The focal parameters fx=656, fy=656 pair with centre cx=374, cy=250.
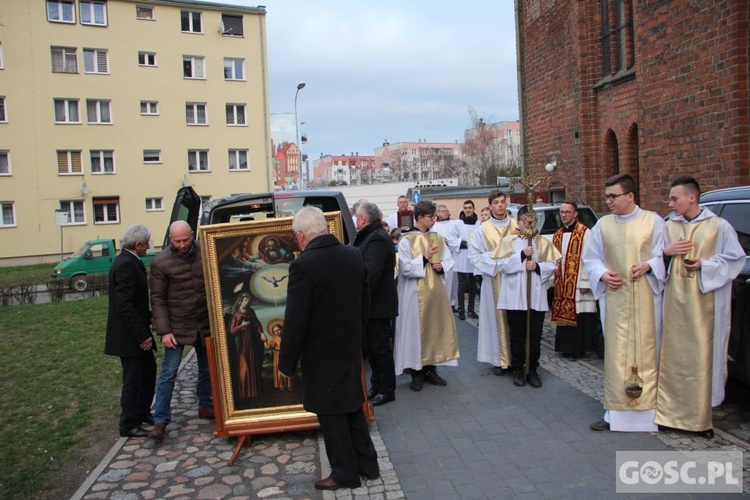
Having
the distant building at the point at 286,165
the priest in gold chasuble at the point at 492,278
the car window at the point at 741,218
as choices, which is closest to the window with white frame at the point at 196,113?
the distant building at the point at 286,165

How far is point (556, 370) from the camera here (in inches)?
301

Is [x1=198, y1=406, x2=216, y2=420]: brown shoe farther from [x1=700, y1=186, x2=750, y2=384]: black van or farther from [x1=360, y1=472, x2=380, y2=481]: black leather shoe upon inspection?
[x1=700, y1=186, x2=750, y2=384]: black van

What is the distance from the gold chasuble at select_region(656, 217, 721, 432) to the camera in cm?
529

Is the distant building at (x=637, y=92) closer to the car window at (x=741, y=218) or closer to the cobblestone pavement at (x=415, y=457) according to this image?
the car window at (x=741, y=218)

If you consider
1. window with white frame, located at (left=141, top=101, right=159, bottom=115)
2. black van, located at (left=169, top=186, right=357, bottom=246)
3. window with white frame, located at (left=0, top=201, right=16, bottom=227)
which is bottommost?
black van, located at (left=169, top=186, right=357, bottom=246)

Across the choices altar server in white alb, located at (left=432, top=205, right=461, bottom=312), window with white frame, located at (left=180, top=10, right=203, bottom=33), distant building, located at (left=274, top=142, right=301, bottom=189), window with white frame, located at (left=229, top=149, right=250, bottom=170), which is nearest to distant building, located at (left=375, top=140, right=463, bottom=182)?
distant building, located at (left=274, top=142, right=301, bottom=189)

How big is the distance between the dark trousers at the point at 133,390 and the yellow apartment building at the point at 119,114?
32.9 m

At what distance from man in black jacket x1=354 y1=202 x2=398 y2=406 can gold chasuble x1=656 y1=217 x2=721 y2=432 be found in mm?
2525

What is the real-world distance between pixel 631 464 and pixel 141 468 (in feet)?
12.5

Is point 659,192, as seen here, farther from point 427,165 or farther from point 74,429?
point 427,165

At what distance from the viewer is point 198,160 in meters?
40.3

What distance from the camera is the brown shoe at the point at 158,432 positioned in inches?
229

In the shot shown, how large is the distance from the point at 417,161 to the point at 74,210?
91944 millimetres

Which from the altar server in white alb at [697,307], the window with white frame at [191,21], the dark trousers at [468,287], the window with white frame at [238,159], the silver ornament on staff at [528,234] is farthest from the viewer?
the window with white frame at [238,159]
